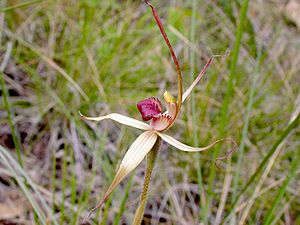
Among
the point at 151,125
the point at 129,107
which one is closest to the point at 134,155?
the point at 151,125

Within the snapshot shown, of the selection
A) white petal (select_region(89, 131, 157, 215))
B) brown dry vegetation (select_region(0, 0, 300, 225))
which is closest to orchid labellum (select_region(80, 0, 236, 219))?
white petal (select_region(89, 131, 157, 215))

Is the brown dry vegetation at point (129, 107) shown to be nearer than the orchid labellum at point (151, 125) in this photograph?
No

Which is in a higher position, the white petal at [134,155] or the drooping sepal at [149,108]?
the drooping sepal at [149,108]

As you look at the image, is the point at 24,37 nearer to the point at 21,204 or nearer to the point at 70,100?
the point at 70,100

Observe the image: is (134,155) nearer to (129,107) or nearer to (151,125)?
(151,125)

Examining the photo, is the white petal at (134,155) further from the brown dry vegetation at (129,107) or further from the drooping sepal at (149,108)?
the brown dry vegetation at (129,107)

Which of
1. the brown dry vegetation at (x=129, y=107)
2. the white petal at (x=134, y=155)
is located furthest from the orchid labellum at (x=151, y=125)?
the brown dry vegetation at (x=129, y=107)

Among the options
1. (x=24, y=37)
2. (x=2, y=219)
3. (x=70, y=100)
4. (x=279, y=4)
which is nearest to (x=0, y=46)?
(x=24, y=37)

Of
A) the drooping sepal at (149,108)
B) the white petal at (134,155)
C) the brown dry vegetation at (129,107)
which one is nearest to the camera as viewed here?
the white petal at (134,155)

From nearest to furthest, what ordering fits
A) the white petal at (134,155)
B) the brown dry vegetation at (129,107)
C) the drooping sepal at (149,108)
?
the white petal at (134,155) → the drooping sepal at (149,108) → the brown dry vegetation at (129,107)
